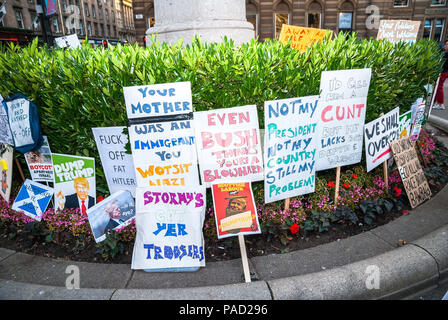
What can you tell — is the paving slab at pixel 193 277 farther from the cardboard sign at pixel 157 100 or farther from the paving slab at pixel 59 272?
the cardboard sign at pixel 157 100

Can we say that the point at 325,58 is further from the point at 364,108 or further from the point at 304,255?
the point at 304,255

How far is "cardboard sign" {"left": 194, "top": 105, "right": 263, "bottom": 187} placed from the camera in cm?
291

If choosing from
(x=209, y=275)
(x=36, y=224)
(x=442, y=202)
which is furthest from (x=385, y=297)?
(x=36, y=224)

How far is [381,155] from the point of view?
3717mm

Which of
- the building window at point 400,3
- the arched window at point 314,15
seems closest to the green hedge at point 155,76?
the arched window at point 314,15

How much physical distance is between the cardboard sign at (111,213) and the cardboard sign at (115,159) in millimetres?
152

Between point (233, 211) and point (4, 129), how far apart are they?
3.42 meters

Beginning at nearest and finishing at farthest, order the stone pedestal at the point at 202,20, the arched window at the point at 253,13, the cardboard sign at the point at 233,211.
→ the cardboard sign at the point at 233,211 < the stone pedestal at the point at 202,20 < the arched window at the point at 253,13

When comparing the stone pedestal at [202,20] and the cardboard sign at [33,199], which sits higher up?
the stone pedestal at [202,20]

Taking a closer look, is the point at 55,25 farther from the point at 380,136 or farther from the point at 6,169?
the point at 380,136

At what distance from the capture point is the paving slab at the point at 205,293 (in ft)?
7.30

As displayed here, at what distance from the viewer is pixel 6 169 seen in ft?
12.7

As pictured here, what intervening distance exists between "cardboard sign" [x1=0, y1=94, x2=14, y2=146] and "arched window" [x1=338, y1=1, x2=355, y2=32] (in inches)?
1183
